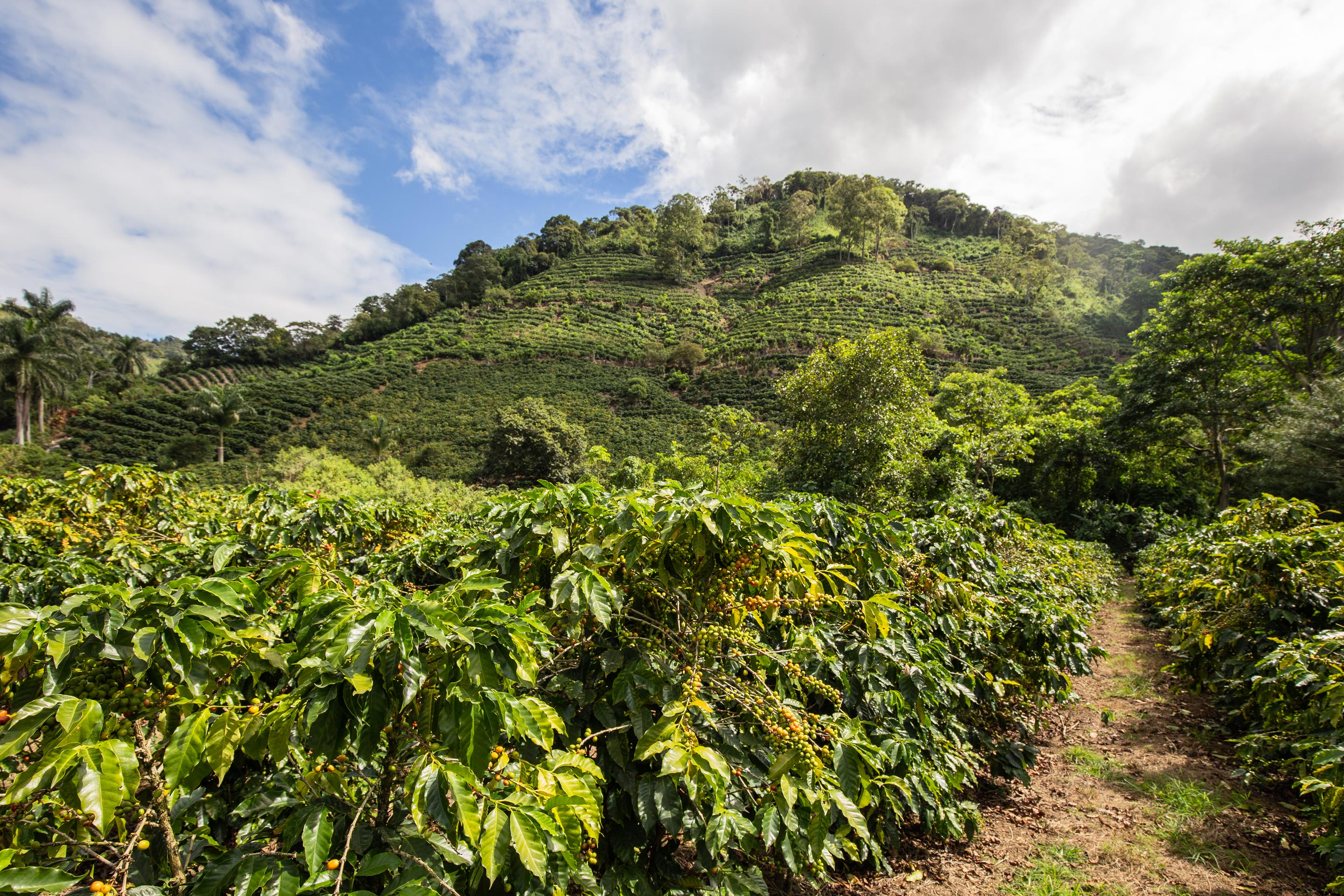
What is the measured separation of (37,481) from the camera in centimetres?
495

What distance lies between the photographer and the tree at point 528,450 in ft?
75.7

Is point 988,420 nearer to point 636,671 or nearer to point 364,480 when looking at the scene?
point 636,671

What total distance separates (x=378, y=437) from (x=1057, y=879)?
29.2 metres

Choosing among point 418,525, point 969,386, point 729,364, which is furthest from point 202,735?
point 729,364

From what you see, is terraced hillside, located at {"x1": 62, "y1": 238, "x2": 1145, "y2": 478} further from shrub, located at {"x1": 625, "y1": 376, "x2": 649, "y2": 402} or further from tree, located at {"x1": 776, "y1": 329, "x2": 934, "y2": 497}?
tree, located at {"x1": 776, "y1": 329, "x2": 934, "y2": 497}

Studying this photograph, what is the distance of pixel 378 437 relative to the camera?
85.7ft

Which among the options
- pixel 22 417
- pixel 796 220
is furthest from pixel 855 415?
pixel 796 220

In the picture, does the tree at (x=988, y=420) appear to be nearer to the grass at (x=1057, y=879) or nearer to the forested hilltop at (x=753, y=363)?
the forested hilltop at (x=753, y=363)

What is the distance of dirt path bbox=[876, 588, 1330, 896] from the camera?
2715mm

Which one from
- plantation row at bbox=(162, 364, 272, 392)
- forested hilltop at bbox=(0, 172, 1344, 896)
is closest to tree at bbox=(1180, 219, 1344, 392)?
forested hilltop at bbox=(0, 172, 1344, 896)

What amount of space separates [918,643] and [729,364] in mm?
36268

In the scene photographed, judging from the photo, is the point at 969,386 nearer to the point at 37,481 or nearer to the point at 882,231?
the point at 37,481

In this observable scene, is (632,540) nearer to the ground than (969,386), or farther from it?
nearer to the ground

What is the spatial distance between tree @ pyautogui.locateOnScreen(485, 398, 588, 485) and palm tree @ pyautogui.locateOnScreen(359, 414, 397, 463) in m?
6.55
